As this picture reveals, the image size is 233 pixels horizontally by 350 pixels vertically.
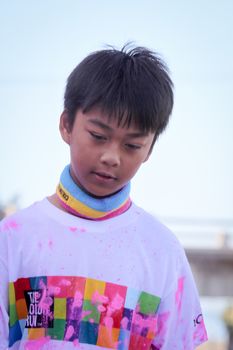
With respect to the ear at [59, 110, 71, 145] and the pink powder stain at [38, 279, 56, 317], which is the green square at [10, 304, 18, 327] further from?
the ear at [59, 110, 71, 145]

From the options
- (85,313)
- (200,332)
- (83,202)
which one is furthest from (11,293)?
(200,332)

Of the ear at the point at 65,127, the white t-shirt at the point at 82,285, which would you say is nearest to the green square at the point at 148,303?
the white t-shirt at the point at 82,285

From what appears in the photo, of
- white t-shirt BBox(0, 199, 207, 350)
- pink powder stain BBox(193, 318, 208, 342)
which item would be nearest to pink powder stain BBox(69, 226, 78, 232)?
white t-shirt BBox(0, 199, 207, 350)

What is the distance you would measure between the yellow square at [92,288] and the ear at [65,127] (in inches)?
18.7

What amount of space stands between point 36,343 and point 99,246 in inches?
14.8

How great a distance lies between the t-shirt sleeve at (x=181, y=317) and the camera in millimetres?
2756

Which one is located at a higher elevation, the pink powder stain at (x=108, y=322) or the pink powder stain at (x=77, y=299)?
the pink powder stain at (x=77, y=299)

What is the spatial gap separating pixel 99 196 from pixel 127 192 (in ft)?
0.40

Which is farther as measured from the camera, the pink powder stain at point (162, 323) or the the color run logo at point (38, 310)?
the pink powder stain at point (162, 323)

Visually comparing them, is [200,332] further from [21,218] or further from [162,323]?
[21,218]

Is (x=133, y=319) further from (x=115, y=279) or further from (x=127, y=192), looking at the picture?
(x=127, y=192)

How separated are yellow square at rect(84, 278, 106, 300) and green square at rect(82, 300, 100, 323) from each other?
0.02m

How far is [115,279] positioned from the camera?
8.73 ft

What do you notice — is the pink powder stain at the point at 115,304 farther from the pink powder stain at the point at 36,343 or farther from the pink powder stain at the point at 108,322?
the pink powder stain at the point at 36,343
